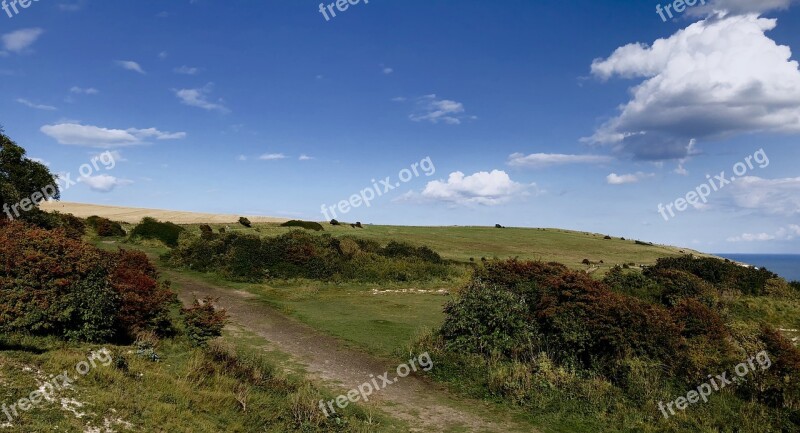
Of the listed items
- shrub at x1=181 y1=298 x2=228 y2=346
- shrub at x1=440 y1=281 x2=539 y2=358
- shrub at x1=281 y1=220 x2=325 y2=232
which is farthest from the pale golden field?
shrub at x1=440 y1=281 x2=539 y2=358

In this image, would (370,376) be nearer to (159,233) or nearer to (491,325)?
(491,325)

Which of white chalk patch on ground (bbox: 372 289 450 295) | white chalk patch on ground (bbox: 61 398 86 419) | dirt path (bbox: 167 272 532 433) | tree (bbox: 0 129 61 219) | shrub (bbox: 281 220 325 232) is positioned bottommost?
dirt path (bbox: 167 272 532 433)

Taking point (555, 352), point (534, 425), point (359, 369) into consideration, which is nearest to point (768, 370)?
point (555, 352)

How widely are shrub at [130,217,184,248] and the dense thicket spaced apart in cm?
967

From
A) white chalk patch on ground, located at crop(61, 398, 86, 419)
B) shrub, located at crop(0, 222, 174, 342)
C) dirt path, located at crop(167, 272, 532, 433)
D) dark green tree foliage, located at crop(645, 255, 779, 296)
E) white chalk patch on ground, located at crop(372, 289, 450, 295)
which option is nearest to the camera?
white chalk patch on ground, located at crop(61, 398, 86, 419)

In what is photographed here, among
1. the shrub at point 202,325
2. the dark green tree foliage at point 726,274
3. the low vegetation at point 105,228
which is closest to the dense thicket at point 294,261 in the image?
the dark green tree foliage at point 726,274

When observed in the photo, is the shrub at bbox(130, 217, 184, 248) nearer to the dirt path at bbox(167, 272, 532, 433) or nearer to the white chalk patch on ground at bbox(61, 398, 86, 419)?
the dirt path at bbox(167, 272, 532, 433)

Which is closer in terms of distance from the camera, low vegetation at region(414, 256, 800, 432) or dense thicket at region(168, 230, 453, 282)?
low vegetation at region(414, 256, 800, 432)

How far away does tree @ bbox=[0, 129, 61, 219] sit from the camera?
33719 mm

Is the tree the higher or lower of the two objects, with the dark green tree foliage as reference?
higher

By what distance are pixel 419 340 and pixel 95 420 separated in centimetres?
1032

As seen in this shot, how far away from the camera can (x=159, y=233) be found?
48625 mm

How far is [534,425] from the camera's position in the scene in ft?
34.6

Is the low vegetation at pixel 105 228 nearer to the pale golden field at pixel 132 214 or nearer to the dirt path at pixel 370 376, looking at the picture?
the pale golden field at pixel 132 214
